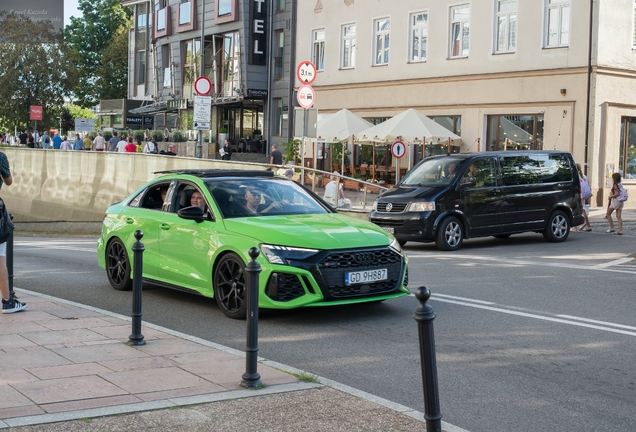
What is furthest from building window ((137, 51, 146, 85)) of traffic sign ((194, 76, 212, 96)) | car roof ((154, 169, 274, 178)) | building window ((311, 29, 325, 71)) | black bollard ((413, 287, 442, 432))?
black bollard ((413, 287, 442, 432))

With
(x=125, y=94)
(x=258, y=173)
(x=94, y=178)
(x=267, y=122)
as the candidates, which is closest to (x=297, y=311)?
(x=258, y=173)

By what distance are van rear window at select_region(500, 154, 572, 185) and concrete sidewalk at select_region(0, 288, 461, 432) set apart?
11.7 meters

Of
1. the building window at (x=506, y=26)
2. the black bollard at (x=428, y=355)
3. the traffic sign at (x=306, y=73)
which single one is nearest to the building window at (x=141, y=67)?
the building window at (x=506, y=26)

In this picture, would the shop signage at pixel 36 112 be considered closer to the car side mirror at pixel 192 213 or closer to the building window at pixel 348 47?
the building window at pixel 348 47

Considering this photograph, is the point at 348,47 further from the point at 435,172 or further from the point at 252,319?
the point at 252,319

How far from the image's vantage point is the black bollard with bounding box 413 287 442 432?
4449 mm

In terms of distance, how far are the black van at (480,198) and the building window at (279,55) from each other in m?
24.7

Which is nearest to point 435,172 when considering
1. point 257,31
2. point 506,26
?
point 506,26

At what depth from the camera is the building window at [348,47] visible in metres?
36.6

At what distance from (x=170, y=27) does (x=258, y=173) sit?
4158 centimetres

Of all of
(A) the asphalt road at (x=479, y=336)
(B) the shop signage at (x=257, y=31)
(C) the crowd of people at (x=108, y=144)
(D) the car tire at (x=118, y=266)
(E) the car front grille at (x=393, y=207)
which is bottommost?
(A) the asphalt road at (x=479, y=336)

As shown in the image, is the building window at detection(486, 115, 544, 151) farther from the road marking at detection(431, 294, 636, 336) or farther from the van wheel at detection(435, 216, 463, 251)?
the road marking at detection(431, 294, 636, 336)

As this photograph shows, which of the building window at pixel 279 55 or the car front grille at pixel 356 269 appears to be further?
the building window at pixel 279 55

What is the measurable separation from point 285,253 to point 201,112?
15.6m
